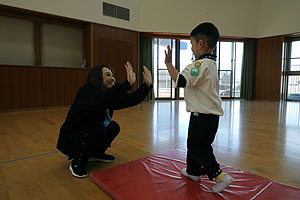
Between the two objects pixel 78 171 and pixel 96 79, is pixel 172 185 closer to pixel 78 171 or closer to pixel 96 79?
pixel 78 171

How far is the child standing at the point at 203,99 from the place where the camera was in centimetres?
121

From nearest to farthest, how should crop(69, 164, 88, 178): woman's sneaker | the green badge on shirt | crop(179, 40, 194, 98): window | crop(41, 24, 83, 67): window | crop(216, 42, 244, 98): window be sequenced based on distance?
the green badge on shirt, crop(69, 164, 88, 178): woman's sneaker, crop(41, 24, 83, 67): window, crop(179, 40, 194, 98): window, crop(216, 42, 244, 98): window

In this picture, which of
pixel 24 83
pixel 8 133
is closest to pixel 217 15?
pixel 24 83

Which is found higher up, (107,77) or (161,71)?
(161,71)

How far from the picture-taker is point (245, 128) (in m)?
3.13

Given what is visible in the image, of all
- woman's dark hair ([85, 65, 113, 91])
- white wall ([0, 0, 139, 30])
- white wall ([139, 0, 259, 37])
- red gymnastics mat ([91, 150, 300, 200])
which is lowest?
red gymnastics mat ([91, 150, 300, 200])

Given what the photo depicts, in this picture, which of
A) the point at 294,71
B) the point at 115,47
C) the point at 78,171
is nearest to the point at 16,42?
the point at 115,47

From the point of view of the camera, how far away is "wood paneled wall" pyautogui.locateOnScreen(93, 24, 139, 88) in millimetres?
6176

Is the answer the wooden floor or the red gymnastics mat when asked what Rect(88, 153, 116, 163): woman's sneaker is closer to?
the wooden floor

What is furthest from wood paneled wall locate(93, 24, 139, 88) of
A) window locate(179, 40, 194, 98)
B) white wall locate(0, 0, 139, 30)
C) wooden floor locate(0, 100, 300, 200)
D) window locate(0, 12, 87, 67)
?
wooden floor locate(0, 100, 300, 200)

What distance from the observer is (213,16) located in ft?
25.7

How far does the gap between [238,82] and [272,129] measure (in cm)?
626

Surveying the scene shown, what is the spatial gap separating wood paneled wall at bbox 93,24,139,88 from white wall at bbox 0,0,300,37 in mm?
217

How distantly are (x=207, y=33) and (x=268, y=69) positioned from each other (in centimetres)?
826
